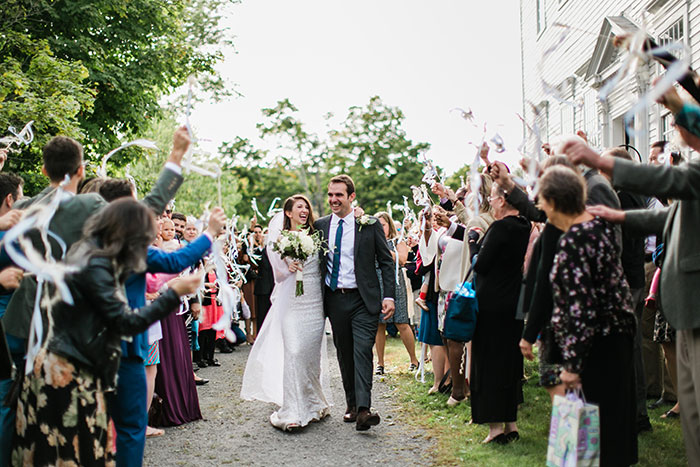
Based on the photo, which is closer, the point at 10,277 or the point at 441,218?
the point at 10,277

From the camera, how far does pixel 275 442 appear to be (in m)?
6.74

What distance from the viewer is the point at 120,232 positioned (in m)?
3.79

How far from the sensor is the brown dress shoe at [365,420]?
6922 mm

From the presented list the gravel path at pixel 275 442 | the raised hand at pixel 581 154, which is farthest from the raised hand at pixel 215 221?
the gravel path at pixel 275 442

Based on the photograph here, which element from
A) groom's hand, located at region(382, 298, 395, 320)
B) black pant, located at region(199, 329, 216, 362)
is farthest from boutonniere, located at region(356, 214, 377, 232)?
black pant, located at region(199, 329, 216, 362)

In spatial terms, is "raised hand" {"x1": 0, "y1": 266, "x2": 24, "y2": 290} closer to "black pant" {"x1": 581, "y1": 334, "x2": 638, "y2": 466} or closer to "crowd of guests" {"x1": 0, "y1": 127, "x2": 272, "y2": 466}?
"crowd of guests" {"x1": 0, "y1": 127, "x2": 272, "y2": 466}

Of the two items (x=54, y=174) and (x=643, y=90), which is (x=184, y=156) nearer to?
(x=54, y=174)

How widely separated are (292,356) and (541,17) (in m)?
16.9

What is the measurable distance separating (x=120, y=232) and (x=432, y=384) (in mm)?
6450

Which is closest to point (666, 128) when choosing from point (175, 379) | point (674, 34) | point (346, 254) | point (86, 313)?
point (674, 34)

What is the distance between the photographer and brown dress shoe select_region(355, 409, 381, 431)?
Result: 22.7 feet

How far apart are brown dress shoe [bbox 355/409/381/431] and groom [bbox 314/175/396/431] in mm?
185

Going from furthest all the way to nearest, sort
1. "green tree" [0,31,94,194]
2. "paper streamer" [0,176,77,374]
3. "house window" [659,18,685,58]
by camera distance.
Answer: "house window" [659,18,685,58], "green tree" [0,31,94,194], "paper streamer" [0,176,77,374]

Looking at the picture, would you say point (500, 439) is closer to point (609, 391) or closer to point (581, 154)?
point (609, 391)
